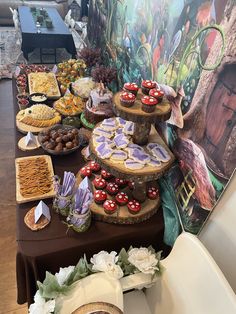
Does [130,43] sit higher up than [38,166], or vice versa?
[130,43]

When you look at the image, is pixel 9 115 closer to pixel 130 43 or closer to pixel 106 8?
pixel 106 8

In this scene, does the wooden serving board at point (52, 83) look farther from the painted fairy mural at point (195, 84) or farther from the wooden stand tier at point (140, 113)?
the wooden stand tier at point (140, 113)

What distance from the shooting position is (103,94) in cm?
190

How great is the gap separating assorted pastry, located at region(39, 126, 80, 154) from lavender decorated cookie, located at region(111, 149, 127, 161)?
21.4 inches

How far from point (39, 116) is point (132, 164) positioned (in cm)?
106

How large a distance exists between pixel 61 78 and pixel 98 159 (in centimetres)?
167

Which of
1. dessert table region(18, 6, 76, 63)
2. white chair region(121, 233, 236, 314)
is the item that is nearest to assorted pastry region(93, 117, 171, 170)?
white chair region(121, 233, 236, 314)

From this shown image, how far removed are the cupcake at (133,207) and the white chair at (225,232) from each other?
14.2 inches

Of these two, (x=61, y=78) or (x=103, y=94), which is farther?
(x=61, y=78)

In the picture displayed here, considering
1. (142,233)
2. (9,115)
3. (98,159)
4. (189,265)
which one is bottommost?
(9,115)

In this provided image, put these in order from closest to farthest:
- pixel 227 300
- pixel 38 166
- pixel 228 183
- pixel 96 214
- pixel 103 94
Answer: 1. pixel 227 300
2. pixel 228 183
3. pixel 96 214
4. pixel 38 166
5. pixel 103 94

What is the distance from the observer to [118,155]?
1224 millimetres

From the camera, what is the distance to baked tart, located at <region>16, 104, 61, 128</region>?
1.96m

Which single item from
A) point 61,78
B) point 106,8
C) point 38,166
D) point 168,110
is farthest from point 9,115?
point 168,110
